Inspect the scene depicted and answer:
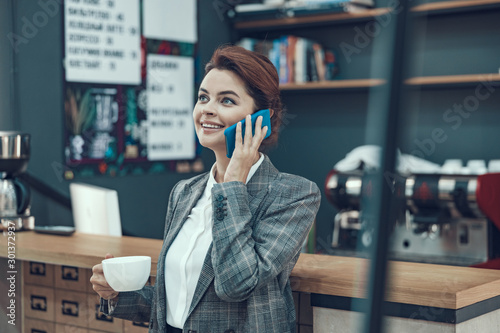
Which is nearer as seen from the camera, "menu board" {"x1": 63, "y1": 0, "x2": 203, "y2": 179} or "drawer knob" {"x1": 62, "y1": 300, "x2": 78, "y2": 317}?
"drawer knob" {"x1": 62, "y1": 300, "x2": 78, "y2": 317}

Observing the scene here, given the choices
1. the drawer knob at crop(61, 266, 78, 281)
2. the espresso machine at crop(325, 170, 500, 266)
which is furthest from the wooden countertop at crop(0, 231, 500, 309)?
the espresso machine at crop(325, 170, 500, 266)

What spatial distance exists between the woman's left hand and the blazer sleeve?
0.03 meters

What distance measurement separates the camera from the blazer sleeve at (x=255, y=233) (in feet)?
3.85

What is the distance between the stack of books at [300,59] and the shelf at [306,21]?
0.49 ft

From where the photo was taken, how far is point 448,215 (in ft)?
10.0

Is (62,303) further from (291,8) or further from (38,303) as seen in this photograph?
(291,8)

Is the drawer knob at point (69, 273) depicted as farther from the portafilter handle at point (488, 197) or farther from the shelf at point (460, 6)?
the shelf at point (460, 6)

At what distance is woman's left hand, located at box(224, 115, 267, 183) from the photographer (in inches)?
50.3

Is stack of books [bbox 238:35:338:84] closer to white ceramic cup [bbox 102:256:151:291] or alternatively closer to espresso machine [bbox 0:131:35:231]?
espresso machine [bbox 0:131:35:231]

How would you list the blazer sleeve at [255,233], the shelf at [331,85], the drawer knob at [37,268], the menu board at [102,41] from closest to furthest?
the blazer sleeve at [255,233]
the drawer knob at [37,268]
the menu board at [102,41]
the shelf at [331,85]

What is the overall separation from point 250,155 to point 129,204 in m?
2.70

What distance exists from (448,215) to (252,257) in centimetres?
212

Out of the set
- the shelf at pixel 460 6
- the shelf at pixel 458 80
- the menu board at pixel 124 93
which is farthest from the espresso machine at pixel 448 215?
the menu board at pixel 124 93

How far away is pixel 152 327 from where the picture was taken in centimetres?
136
